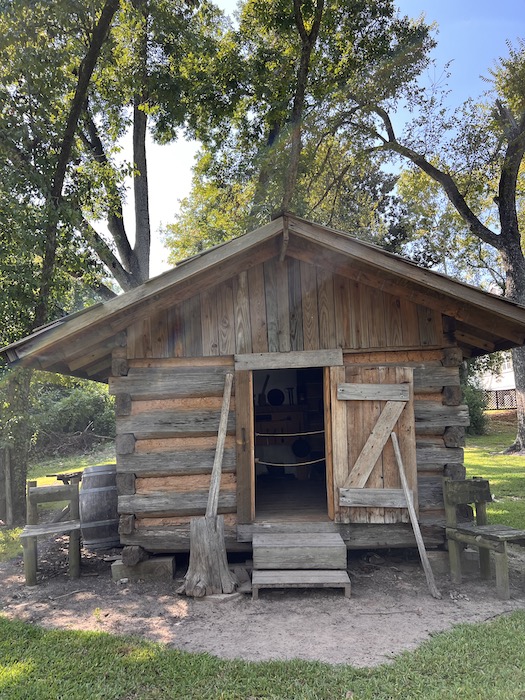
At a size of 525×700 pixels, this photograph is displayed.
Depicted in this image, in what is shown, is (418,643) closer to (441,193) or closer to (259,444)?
(259,444)

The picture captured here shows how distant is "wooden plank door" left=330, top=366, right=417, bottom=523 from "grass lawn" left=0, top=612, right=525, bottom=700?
2.16m

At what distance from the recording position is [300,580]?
572cm

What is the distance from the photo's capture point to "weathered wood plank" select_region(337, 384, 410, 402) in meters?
6.67

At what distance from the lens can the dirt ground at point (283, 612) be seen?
4.54 meters

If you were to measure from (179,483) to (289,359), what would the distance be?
2297 millimetres

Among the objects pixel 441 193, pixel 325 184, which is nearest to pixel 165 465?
pixel 325 184

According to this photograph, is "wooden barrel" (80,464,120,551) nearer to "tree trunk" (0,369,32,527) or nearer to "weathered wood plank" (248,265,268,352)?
"weathered wood plank" (248,265,268,352)

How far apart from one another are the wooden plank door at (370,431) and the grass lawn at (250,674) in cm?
216

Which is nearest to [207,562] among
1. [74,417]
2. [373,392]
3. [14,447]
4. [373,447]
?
[373,447]

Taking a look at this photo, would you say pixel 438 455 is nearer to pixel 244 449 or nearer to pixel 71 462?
pixel 244 449

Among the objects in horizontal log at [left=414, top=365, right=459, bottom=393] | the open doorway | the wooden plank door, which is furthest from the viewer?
the open doorway

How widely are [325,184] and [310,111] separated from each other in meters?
5.23

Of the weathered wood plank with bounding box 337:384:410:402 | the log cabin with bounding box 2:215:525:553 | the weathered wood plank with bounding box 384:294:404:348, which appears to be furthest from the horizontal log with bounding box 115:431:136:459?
the weathered wood plank with bounding box 384:294:404:348

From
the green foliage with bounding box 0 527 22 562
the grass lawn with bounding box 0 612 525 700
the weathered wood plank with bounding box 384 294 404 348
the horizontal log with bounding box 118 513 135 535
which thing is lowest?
the green foliage with bounding box 0 527 22 562
